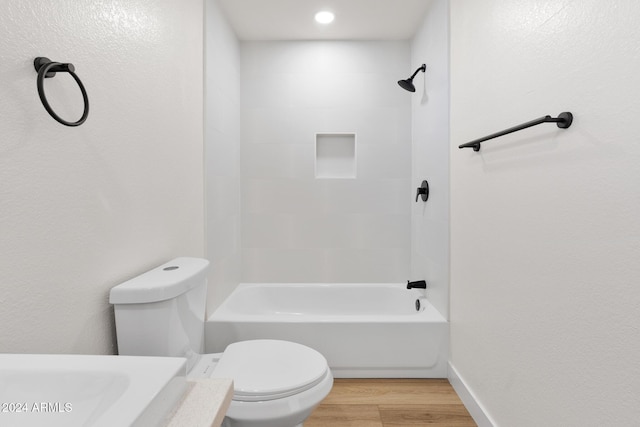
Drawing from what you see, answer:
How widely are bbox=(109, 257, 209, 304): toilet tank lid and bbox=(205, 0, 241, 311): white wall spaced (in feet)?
2.23

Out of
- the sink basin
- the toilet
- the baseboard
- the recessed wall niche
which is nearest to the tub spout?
the baseboard

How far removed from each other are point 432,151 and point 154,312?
6.09ft

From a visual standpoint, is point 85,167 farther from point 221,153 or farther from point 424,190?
point 424,190

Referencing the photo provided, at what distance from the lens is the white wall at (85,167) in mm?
793

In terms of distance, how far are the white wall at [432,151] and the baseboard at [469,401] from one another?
0.35m

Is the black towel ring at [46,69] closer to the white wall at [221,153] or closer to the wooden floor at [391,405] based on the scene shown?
the white wall at [221,153]

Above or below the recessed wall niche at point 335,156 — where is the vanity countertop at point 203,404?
below

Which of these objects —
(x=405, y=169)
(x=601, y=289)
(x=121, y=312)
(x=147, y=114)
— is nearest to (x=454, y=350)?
(x=601, y=289)

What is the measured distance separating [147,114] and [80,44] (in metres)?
0.37

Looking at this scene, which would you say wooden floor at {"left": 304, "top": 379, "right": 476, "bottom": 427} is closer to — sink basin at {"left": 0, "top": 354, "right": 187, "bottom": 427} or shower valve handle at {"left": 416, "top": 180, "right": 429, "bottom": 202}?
shower valve handle at {"left": 416, "top": 180, "right": 429, "bottom": 202}

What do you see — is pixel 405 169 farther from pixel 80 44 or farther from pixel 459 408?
pixel 80 44

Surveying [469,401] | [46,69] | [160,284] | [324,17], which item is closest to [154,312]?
[160,284]

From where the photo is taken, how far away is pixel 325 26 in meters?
2.56


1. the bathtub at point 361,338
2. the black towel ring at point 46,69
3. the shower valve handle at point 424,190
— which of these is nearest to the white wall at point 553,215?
the bathtub at point 361,338
